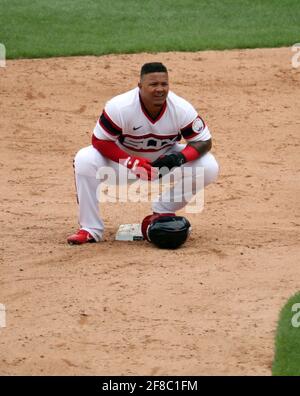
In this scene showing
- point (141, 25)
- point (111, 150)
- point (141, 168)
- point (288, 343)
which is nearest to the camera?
point (288, 343)

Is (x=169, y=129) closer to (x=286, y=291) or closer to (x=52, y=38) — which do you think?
(x=286, y=291)

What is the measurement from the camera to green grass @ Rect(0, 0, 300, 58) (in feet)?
48.1

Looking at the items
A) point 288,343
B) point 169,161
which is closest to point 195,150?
point 169,161

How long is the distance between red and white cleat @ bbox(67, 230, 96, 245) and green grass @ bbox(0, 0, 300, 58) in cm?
506

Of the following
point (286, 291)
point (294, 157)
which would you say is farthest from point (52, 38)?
point (286, 291)

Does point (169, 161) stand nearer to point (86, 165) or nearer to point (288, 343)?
point (86, 165)

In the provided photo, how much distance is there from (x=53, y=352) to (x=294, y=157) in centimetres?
533

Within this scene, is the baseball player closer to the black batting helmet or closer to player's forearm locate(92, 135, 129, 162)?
player's forearm locate(92, 135, 129, 162)

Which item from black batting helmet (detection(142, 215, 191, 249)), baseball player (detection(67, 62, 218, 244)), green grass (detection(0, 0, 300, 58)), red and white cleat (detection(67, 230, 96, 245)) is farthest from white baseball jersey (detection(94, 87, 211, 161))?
green grass (detection(0, 0, 300, 58))

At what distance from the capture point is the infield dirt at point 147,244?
25.4 feet

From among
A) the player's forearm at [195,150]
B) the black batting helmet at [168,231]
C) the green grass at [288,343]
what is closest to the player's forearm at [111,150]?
the player's forearm at [195,150]

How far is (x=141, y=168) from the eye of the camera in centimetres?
945

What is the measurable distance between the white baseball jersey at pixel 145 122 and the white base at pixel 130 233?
→ 30.2 inches

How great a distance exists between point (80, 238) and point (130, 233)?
484 mm
